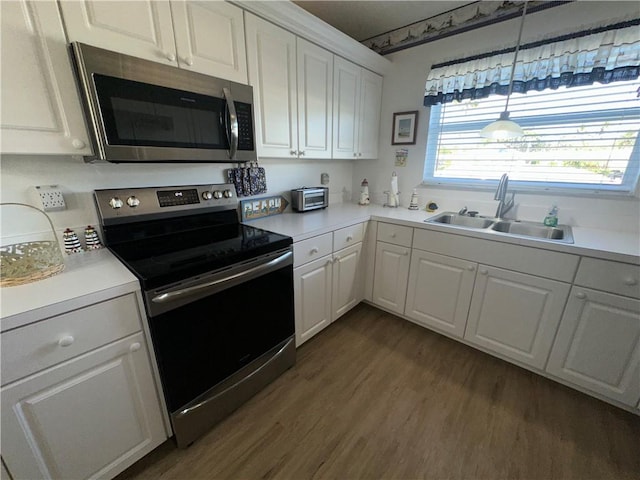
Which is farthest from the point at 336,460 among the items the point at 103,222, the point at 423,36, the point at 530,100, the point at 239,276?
the point at 423,36

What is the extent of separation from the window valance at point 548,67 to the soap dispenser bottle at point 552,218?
2.56 feet

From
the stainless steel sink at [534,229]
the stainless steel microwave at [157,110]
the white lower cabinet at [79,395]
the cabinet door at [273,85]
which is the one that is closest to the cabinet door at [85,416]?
the white lower cabinet at [79,395]

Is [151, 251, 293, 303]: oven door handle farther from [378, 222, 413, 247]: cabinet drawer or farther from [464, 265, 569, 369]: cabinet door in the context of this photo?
[464, 265, 569, 369]: cabinet door

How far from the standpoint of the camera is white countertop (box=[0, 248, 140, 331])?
31.1 inches

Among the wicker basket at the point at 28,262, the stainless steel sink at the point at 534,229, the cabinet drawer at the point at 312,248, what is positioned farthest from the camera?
the stainless steel sink at the point at 534,229

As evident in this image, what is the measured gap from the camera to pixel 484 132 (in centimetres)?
165

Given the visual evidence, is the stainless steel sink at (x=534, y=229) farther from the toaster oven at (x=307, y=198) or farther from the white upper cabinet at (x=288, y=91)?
the white upper cabinet at (x=288, y=91)

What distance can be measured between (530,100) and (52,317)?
2841 millimetres

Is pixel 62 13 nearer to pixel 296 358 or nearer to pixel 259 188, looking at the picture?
pixel 259 188

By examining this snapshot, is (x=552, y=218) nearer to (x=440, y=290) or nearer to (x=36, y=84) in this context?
(x=440, y=290)

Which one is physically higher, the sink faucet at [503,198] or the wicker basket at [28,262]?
the sink faucet at [503,198]

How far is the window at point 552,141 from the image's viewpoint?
5.32 ft

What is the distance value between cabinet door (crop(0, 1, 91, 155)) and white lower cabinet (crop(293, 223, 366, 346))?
1130mm

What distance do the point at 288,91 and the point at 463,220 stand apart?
64.2 inches
